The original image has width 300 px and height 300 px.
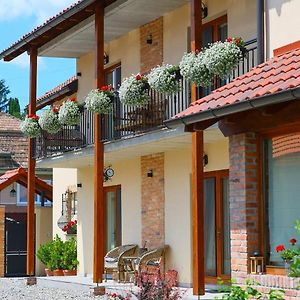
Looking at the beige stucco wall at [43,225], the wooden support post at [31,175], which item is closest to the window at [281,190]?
the wooden support post at [31,175]

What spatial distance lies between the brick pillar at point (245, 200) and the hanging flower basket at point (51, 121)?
1023 cm

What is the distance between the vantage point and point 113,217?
78.2 ft

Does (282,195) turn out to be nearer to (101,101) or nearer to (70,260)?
(101,101)

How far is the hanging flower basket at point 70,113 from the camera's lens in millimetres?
21969

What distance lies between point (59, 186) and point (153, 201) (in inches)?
328

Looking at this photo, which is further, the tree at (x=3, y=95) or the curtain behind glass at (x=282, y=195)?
the tree at (x=3, y=95)

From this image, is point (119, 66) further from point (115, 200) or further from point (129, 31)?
point (115, 200)

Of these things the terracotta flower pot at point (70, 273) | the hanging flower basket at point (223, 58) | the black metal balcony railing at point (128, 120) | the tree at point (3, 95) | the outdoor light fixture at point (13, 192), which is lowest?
the terracotta flower pot at point (70, 273)

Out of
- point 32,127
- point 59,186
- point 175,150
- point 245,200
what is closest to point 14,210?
point 59,186

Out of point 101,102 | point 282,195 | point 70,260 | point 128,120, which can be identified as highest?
point 101,102

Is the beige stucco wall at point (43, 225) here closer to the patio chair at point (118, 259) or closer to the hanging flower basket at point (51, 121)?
the hanging flower basket at point (51, 121)

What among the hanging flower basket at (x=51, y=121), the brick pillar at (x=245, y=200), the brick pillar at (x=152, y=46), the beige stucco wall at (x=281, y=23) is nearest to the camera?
the brick pillar at (x=245, y=200)

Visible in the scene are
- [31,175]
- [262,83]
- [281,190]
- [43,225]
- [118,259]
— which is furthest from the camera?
[43,225]

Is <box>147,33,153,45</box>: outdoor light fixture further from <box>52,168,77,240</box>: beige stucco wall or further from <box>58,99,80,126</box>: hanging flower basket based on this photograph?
<box>52,168,77,240</box>: beige stucco wall
